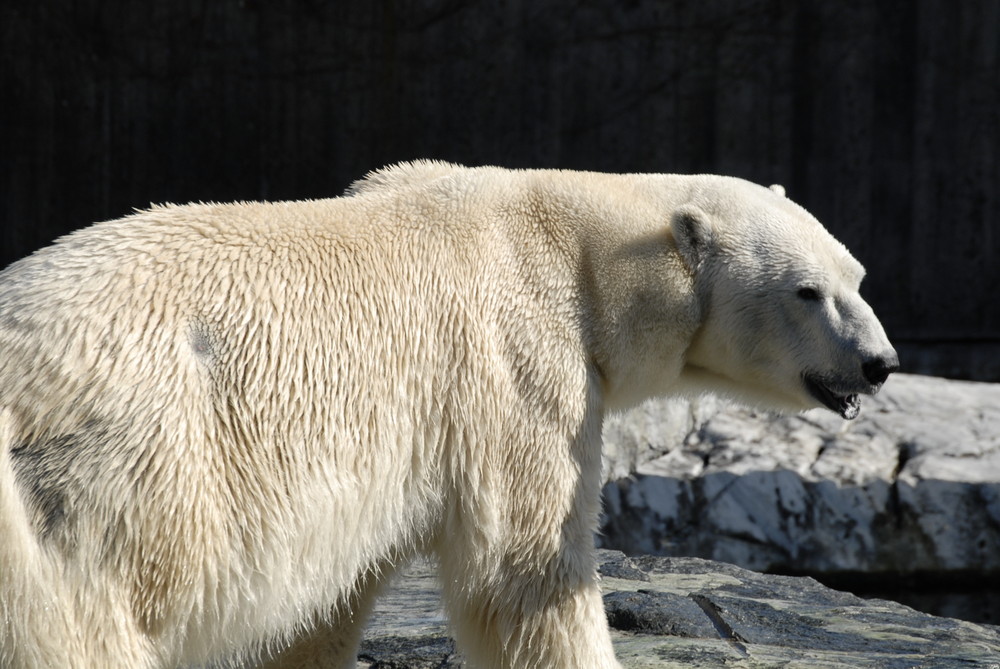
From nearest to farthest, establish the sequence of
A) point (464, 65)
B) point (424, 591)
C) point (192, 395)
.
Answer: point (192, 395)
point (424, 591)
point (464, 65)

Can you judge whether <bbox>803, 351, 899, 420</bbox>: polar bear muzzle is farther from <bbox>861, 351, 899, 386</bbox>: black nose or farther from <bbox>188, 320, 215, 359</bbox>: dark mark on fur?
<bbox>188, 320, 215, 359</bbox>: dark mark on fur

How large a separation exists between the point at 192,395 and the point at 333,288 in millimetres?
407

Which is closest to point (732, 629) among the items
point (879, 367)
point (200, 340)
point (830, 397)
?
point (830, 397)

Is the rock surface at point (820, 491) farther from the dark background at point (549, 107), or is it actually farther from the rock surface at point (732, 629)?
the dark background at point (549, 107)

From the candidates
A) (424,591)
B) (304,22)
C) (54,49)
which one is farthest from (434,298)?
(54,49)

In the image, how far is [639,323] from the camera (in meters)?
2.82

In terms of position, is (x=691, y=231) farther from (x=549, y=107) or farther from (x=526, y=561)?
(x=549, y=107)

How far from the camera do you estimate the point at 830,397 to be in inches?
114

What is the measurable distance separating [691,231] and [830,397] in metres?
0.53

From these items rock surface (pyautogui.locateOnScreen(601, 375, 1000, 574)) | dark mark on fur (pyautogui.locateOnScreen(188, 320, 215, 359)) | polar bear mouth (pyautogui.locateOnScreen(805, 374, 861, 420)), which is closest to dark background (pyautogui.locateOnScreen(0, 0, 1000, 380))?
rock surface (pyautogui.locateOnScreen(601, 375, 1000, 574))

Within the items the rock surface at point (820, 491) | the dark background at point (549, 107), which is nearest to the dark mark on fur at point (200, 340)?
the rock surface at point (820, 491)

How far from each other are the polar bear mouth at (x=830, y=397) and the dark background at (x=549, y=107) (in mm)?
5309

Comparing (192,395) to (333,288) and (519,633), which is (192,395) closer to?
(333,288)

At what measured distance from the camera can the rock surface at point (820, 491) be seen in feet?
16.8
